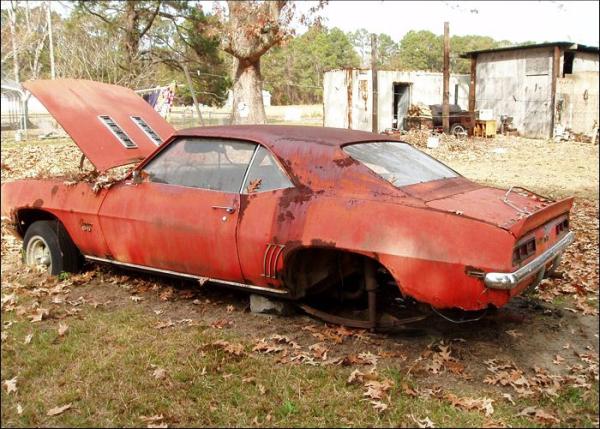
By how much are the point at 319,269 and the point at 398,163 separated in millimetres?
1020

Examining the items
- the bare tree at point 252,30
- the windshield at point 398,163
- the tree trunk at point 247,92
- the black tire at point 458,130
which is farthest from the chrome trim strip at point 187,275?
the black tire at point 458,130

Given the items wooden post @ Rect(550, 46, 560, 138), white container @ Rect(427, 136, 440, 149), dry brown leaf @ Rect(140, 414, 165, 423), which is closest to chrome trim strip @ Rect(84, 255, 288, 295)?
dry brown leaf @ Rect(140, 414, 165, 423)

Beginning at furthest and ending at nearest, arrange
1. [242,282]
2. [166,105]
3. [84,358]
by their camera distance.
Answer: [166,105] → [242,282] → [84,358]

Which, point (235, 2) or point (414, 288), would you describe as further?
point (235, 2)

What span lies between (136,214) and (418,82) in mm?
21836

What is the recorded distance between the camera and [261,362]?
372cm

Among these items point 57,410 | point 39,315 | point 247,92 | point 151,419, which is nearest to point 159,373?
point 151,419

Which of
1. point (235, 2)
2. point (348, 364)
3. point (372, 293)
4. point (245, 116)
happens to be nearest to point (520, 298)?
point (372, 293)

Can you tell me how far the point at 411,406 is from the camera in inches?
126

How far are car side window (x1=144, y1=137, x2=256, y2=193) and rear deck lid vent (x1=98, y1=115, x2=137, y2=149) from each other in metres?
0.89

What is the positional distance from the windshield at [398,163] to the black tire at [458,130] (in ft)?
53.7

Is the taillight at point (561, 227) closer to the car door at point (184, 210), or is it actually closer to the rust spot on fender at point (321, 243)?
the rust spot on fender at point (321, 243)

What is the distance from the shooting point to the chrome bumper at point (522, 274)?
329 cm

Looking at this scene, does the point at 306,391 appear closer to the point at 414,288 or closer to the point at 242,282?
the point at 414,288
